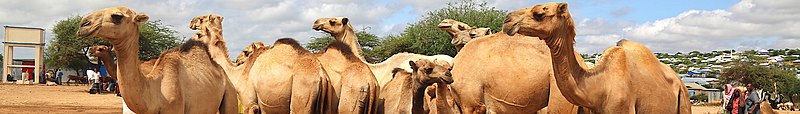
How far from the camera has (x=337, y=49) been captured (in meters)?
11.0

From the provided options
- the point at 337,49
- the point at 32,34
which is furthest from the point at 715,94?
the point at 337,49

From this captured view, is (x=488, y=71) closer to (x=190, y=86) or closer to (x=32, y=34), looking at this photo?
(x=190, y=86)

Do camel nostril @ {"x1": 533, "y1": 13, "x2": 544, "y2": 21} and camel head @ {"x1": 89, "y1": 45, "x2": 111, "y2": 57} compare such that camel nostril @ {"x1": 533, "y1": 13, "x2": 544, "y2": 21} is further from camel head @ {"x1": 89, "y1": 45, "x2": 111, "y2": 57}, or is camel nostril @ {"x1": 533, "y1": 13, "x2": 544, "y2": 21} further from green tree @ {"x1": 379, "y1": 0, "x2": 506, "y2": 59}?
green tree @ {"x1": 379, "y1": 0, "x2": 506, "y2": 59}

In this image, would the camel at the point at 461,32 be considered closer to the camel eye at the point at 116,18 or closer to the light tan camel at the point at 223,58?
the light tan camel at the point at 223,58

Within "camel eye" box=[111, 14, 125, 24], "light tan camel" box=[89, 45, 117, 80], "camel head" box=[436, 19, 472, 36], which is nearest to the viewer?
"camel eye" box=[111, 14, 125, 24]

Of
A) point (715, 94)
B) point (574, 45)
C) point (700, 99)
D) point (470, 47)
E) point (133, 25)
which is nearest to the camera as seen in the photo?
point (574, 45)

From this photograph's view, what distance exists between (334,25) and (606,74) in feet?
28.2

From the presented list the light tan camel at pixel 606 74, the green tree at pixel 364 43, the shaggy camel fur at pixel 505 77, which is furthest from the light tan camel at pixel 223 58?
the green tree at pixel 364 43

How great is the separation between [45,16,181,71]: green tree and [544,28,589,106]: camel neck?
37594 millimetres

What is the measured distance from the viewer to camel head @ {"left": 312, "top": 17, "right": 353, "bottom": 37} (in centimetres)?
1478

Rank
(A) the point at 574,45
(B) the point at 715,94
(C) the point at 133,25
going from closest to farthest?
(A) the point at 574,45, (C) the point at 133,25, (B) the point at 715,94

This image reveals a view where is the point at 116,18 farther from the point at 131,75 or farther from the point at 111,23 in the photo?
the point at 131,75

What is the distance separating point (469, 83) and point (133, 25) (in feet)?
9.52

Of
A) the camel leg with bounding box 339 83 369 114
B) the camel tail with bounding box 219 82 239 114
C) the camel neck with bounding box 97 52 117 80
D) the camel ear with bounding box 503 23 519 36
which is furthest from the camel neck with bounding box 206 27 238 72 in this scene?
the camel ear with bounding box 503 23 519 36
